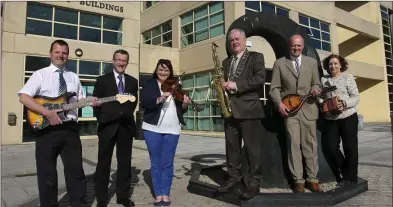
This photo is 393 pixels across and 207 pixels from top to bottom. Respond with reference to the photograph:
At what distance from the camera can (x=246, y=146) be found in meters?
3.86

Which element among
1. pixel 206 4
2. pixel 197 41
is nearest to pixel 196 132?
pixel 197 41

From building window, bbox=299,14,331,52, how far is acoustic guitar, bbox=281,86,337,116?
18.8m

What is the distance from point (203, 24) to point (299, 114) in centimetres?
1596

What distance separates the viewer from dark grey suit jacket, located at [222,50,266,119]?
3.73 metres

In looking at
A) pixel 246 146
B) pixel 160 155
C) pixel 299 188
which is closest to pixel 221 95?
pixel 246 146

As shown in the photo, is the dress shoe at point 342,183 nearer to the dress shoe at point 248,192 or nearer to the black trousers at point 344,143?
the black trousers at point 344,143

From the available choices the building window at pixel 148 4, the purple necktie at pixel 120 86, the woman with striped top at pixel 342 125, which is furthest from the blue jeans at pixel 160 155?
the building window at pixel 148 4

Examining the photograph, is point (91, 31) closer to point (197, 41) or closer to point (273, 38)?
point (197, 41)

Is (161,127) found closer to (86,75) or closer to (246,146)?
(246,146)

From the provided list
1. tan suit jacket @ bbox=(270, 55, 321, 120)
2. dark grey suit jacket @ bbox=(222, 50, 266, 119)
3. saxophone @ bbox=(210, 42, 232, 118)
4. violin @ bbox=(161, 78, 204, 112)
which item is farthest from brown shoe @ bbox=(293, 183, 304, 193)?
violin @ bbox=(161, 78, 204, 112)

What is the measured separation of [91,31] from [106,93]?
48.4 feet

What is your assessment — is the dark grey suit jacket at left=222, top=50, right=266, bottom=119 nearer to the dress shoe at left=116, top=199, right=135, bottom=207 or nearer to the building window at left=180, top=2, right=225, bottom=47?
the dress shoe at left=116, top=199, right=135, bottom=207

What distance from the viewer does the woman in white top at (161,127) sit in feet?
12.8

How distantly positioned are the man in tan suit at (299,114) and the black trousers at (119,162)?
213cm
